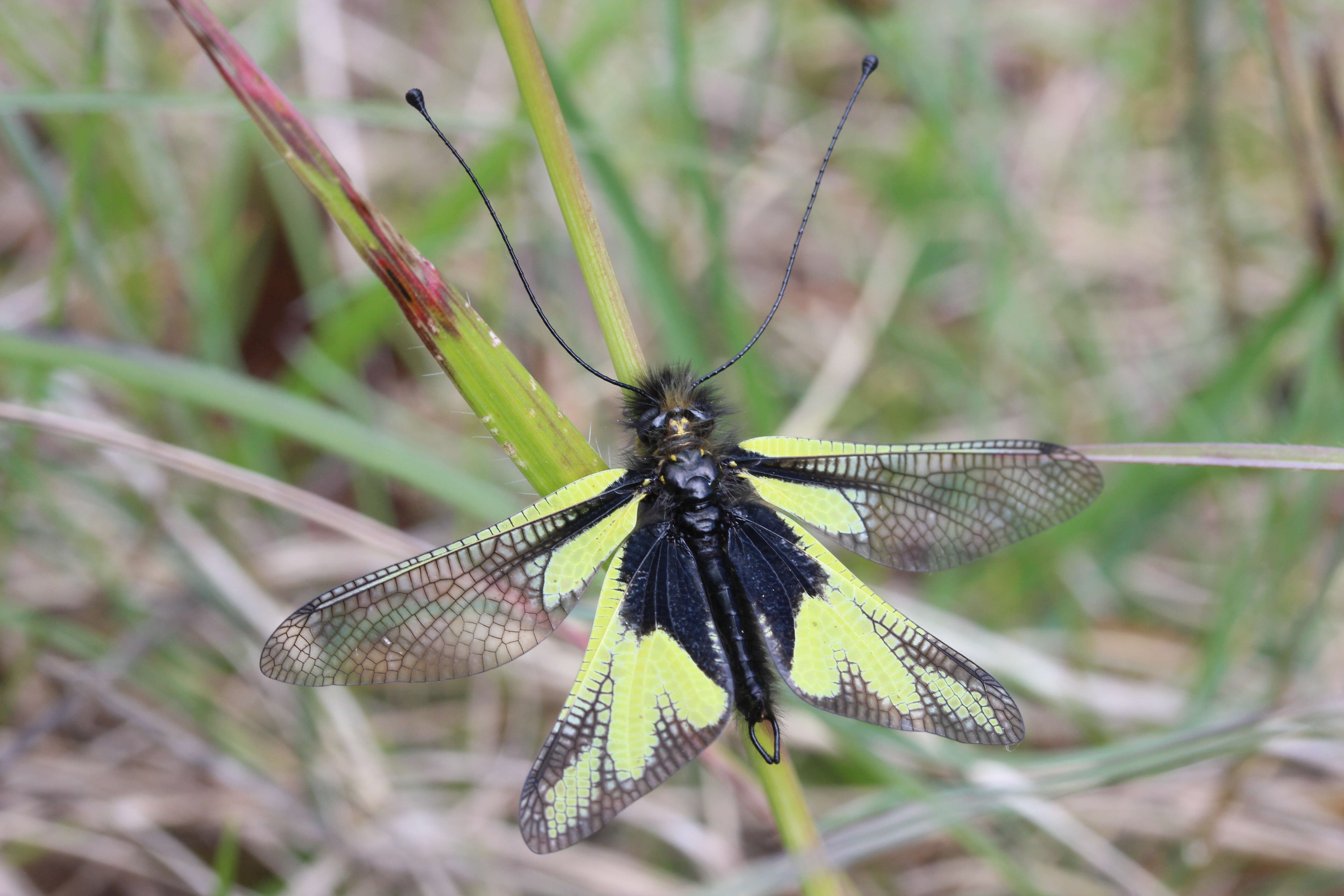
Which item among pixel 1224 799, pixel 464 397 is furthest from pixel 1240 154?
pixel 464 397

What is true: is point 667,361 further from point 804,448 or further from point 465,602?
point 465,602

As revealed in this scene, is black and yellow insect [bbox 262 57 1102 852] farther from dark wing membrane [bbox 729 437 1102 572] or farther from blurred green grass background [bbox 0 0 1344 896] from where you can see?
blurred green grass background [bbox 0 0 1344 896]

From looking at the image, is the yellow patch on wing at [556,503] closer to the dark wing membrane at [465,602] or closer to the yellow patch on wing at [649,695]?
the dark wing membrane at [465,602]

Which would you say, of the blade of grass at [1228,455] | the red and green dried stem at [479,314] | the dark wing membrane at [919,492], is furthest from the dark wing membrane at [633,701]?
the blade of grass at [1228,455]

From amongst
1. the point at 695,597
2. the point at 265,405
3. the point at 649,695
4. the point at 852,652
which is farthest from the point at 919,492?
the point at 265,405

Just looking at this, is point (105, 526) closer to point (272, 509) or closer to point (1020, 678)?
point (272, 509)

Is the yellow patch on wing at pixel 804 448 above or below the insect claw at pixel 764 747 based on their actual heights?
above
